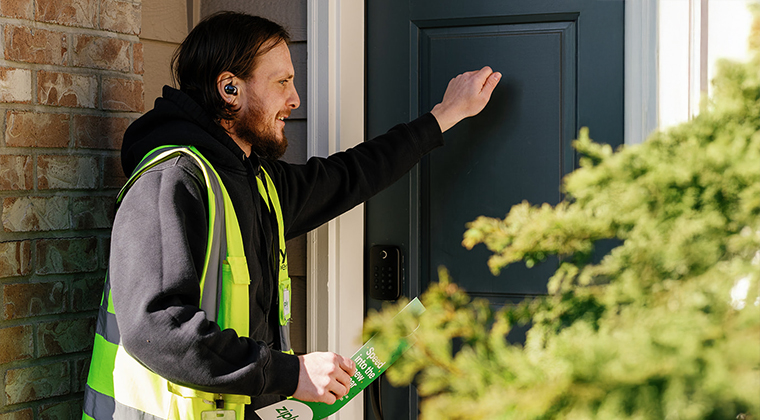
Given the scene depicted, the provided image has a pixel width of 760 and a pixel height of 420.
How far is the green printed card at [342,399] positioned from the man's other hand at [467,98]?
2.24 ft

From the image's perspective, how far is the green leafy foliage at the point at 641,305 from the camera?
1.67 feet

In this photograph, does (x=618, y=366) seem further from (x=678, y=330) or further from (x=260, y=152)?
(x=260, y=152)

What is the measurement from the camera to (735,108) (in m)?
0.63

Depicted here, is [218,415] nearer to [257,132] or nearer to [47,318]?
[47,318]

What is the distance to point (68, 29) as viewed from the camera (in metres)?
1.59

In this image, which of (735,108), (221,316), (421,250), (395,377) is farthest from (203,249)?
(735,108)

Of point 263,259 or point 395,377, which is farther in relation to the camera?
point 263,259

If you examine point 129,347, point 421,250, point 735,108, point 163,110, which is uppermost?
point 163,110

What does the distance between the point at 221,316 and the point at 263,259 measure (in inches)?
8.7

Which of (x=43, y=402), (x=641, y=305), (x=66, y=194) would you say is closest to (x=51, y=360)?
(x=43, y=402)

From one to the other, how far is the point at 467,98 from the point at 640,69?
482 mm

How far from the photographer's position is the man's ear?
5.14 feet

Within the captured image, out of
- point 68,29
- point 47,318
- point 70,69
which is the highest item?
point 68,29

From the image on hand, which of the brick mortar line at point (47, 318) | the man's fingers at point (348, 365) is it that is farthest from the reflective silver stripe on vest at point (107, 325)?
the man's fingers at point (348, 365)
